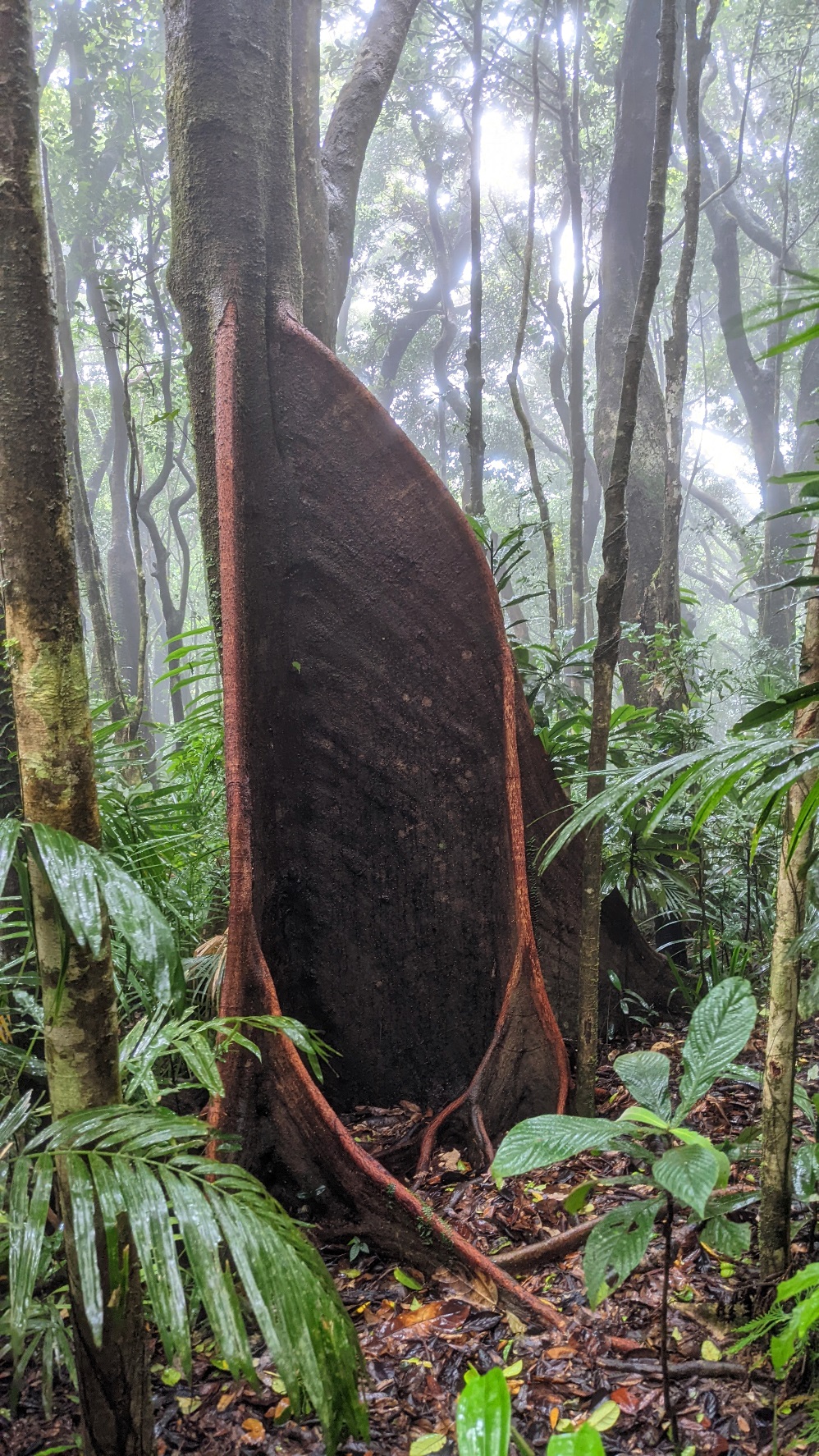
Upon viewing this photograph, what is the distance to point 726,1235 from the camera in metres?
1.33

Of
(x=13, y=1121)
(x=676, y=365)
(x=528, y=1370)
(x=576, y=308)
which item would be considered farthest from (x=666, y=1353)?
(x=576, y=308)

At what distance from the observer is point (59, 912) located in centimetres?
113

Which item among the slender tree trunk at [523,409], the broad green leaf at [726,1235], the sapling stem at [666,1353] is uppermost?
the slender tree trunk at [523,409]

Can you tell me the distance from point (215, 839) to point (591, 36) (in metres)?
15.3

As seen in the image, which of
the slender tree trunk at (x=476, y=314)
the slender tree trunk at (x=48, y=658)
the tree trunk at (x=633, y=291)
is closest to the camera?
the slender tree trunk at (x=48, y=658)

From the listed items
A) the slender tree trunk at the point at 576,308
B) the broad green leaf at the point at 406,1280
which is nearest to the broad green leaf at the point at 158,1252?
the broad green leaf at the point at 406,1280

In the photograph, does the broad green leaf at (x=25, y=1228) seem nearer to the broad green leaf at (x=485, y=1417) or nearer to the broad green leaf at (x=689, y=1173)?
the broad green leaf at (x=485, y=1417)

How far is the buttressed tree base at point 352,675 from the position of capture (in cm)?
260

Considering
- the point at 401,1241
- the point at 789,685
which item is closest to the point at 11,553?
the point at 401,1241

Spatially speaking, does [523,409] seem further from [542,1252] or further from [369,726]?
[542,1252]

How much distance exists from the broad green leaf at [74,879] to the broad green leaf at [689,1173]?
77cm

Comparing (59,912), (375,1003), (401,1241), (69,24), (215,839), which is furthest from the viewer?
(69,24)

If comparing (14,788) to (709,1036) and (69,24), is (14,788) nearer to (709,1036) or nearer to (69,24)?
(709,1036)

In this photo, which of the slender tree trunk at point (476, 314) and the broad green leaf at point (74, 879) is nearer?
the broad green leaf at point (74, 879)
